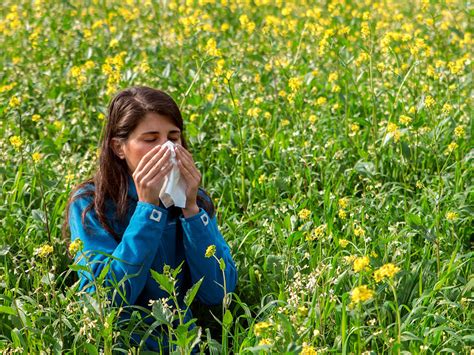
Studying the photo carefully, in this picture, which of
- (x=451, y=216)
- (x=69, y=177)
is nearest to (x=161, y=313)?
(x=451, y=216)

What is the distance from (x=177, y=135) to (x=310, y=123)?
1.55 m

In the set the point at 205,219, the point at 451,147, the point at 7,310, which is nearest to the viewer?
the point at 7,310

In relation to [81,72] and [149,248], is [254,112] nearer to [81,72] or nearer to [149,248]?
[81,72]

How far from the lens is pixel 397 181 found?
13.5ft

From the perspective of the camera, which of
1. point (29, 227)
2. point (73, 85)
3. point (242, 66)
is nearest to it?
point (29, 227)

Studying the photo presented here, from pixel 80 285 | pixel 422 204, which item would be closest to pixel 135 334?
pixel 80 285

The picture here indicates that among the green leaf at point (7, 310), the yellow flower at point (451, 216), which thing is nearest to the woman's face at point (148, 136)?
the green leaf at point (7, 310)

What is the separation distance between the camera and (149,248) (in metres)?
2.92

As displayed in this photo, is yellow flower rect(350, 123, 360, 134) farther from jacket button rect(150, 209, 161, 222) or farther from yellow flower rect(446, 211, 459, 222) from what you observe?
jacket button rect(150, 209, 161, 222)

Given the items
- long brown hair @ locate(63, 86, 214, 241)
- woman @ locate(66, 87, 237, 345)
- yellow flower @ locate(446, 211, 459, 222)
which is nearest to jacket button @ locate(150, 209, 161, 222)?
woman @ locate(66, 87, 237, 345)

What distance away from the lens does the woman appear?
2924mm

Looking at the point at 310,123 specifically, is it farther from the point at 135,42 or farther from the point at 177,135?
the point at 135,42

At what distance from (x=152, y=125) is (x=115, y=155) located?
0.23 meters

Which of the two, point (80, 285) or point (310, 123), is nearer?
point (80, 285)
